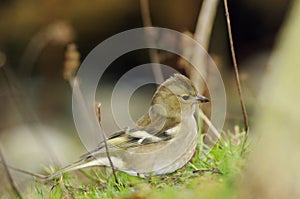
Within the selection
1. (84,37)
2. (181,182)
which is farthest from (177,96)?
(84,37)

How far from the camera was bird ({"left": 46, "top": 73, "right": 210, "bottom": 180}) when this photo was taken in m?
4.74

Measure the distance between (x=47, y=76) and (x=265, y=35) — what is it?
3.65 m

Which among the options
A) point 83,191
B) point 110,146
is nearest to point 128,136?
point 110,146

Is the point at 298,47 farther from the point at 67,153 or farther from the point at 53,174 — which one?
the point at 67,153

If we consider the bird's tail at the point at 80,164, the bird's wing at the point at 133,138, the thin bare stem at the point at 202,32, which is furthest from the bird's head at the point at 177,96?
the thin bare stem at the point at 202,32

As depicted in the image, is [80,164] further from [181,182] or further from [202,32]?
[202,32]

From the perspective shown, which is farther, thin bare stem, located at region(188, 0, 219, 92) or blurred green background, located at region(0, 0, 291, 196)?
blurred green background, located at region(0, 0, 291, 196)

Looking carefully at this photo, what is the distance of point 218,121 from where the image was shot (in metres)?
6.30

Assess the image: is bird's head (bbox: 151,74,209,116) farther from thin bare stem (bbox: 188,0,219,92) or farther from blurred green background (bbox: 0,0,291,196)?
blurred green background (bbox: 0,0,291,196)

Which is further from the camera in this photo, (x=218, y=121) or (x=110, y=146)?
(x=218, y=121)

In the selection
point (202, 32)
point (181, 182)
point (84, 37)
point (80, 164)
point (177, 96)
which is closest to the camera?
point (181, 182)

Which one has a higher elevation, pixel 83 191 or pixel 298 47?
pixel 298 47

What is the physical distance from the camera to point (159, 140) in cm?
487

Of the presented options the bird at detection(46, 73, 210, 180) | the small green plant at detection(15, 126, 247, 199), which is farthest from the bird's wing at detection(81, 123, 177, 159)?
the small green plant at detection(15, 126, 247, 199)
